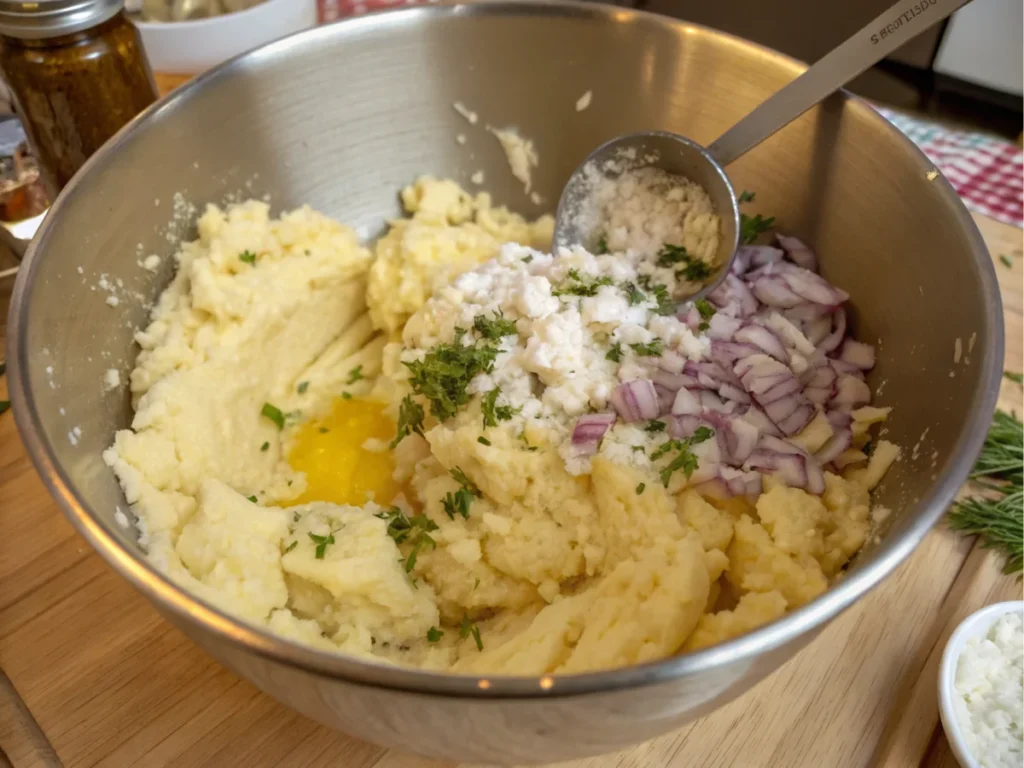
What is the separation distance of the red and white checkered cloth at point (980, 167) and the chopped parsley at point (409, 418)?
1.23 metres

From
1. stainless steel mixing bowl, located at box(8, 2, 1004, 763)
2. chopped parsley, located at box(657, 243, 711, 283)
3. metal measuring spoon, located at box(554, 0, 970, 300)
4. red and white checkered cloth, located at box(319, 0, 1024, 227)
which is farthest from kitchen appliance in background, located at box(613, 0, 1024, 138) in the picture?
chopped parsley, located at box(657, 243, 711, 283)

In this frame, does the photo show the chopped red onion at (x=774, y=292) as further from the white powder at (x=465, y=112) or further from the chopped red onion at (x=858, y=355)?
the white powder at (x=465, y=112)

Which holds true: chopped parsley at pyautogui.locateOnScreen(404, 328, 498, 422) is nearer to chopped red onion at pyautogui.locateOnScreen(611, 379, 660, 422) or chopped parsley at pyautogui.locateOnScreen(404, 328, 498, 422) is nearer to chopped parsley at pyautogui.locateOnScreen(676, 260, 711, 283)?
chopped red onion at pyautogui.locateOnScreen(611, 379, 660, 422)

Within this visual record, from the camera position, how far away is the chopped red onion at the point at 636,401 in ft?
3.91

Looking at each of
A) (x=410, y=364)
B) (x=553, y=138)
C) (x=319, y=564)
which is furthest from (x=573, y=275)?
(x=319, y=564)

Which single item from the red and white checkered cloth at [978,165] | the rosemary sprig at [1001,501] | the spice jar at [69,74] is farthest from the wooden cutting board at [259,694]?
the red and white checkered cloth at [978,165]

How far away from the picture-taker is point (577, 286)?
1.34 m

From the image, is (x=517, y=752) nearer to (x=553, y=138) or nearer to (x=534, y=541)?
(x=534, y=541)

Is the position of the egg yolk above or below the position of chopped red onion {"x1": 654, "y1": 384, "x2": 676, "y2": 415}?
below

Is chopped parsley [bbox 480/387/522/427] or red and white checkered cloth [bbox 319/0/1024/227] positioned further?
red and white checkered cloth [bbox 319/0/1024/227]

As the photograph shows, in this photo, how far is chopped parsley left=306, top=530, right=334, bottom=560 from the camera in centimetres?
108

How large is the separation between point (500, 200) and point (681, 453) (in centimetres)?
81

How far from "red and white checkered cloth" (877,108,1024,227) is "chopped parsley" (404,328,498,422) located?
1.13 metres

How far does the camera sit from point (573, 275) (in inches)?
53.1
